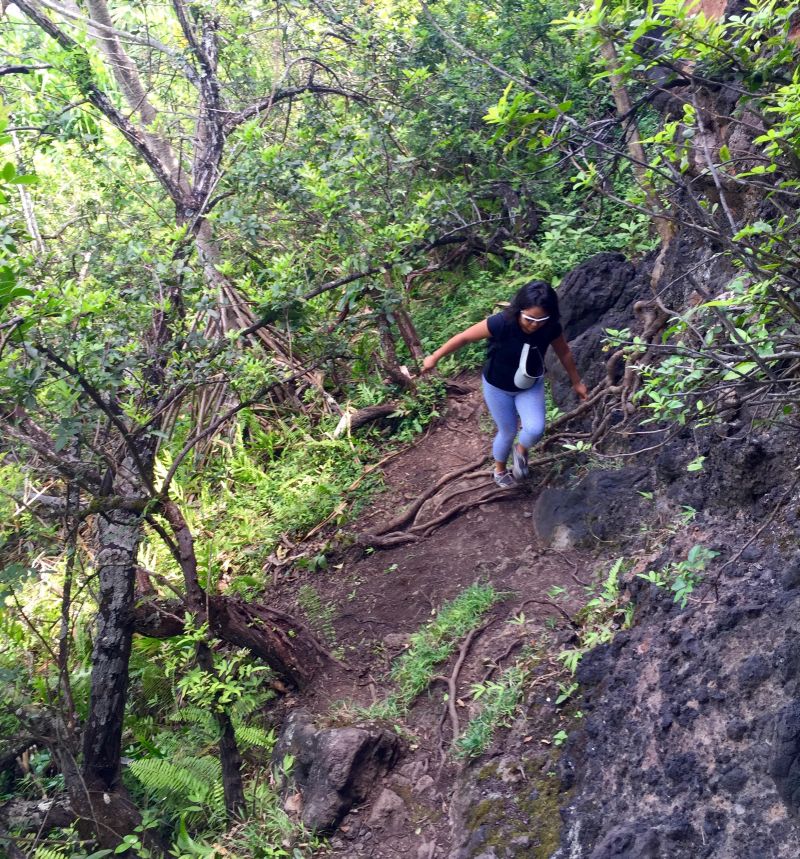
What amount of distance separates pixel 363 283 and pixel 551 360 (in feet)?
7.06

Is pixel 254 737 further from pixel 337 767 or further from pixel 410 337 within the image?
pixel 410 337

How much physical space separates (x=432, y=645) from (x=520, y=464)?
1.70 metres

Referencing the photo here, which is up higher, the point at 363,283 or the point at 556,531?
the point at 363,283

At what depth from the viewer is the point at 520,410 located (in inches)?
239

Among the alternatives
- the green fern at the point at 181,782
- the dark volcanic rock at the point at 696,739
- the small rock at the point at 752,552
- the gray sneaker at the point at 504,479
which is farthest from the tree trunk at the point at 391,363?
the small rock at the point at 752,552

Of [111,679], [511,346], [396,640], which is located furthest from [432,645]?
[511,346]

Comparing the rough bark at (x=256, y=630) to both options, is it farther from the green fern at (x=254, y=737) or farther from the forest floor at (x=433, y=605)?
the green fern at (x=254, y=737)

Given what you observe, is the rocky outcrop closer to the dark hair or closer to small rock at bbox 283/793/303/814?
small rock at bbox 283/793/303/814

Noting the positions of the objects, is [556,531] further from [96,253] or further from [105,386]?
[96,253]

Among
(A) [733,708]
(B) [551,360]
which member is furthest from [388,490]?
(A) [733,708]

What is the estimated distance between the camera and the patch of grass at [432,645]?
526cm

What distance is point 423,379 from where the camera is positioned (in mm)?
8547

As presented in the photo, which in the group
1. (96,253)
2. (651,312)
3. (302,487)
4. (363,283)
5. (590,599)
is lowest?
(590,599)

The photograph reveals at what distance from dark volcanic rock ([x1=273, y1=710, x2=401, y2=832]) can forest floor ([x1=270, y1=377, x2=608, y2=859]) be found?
0.09m
